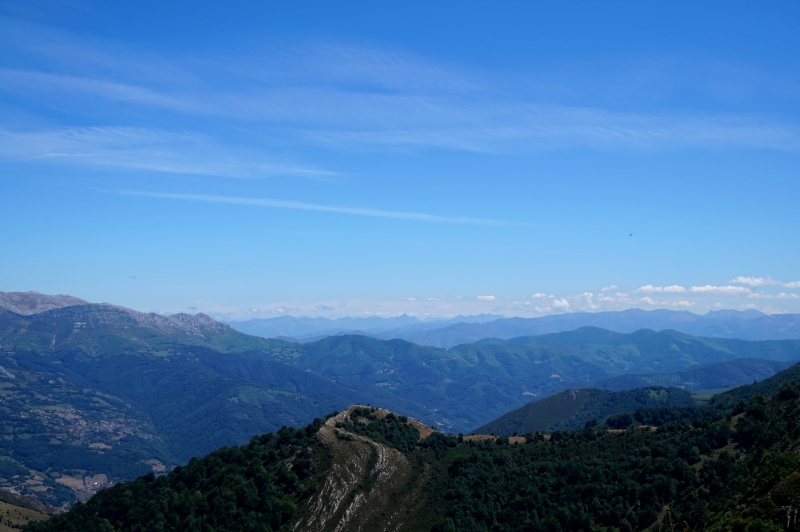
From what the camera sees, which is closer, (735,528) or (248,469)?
(735,528)

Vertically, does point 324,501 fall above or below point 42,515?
above

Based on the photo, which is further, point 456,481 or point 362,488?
point 456,481

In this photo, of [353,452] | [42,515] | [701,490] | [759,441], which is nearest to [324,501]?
[353,452]

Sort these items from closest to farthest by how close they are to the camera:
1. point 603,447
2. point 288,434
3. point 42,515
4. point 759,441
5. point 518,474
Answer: point 759,441
point 518,474
point 603,447
point 288,434
point 42,515

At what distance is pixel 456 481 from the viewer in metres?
115

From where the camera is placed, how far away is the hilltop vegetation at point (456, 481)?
9825cm

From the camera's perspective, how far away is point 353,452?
122m

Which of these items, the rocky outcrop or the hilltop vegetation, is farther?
the rocky outcrop

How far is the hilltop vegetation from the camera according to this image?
98250 millimetres

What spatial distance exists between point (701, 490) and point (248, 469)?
250ft

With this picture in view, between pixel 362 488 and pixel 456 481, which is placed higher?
pixel 456 481

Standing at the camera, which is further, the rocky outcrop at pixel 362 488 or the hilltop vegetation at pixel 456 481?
the rocky outcrop at pixel 362 488

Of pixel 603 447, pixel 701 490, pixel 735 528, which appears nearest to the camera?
pixel 735 528

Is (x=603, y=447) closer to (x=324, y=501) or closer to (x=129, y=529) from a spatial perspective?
(x=324, y=501)
